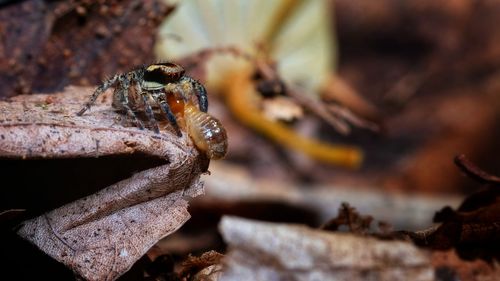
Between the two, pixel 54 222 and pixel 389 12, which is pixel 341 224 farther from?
pixel 389 12

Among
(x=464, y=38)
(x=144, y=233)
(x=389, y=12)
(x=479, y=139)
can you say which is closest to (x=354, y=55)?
(x=389, y=12)

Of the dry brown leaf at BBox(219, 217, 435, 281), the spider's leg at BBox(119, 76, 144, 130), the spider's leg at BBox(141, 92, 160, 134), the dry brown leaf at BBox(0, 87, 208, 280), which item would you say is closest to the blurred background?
the spider's leg at BBox(119, 76, 144, 130)

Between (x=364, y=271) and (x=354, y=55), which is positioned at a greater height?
(x=354, y=55)

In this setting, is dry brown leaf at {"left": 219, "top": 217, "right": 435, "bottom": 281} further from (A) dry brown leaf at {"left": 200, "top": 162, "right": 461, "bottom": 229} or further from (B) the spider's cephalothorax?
(A) dry brown leaf at {"left": 200, "top": 162, "right": 461, "bottom": 229}

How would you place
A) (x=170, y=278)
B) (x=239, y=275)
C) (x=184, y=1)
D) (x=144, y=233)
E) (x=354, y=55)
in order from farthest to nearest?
(x=354, y=55) < (x=184, y=1) < (x=170, y=278) < (x=144, y=233) < (x=239, y=275)

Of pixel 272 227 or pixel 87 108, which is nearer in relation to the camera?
pixel 272 227

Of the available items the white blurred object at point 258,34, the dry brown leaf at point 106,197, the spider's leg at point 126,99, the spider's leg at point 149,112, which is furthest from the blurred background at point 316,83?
the dry brown leaf at point 106,197

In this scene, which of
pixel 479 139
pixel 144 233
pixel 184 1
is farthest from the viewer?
pixel 479 139
